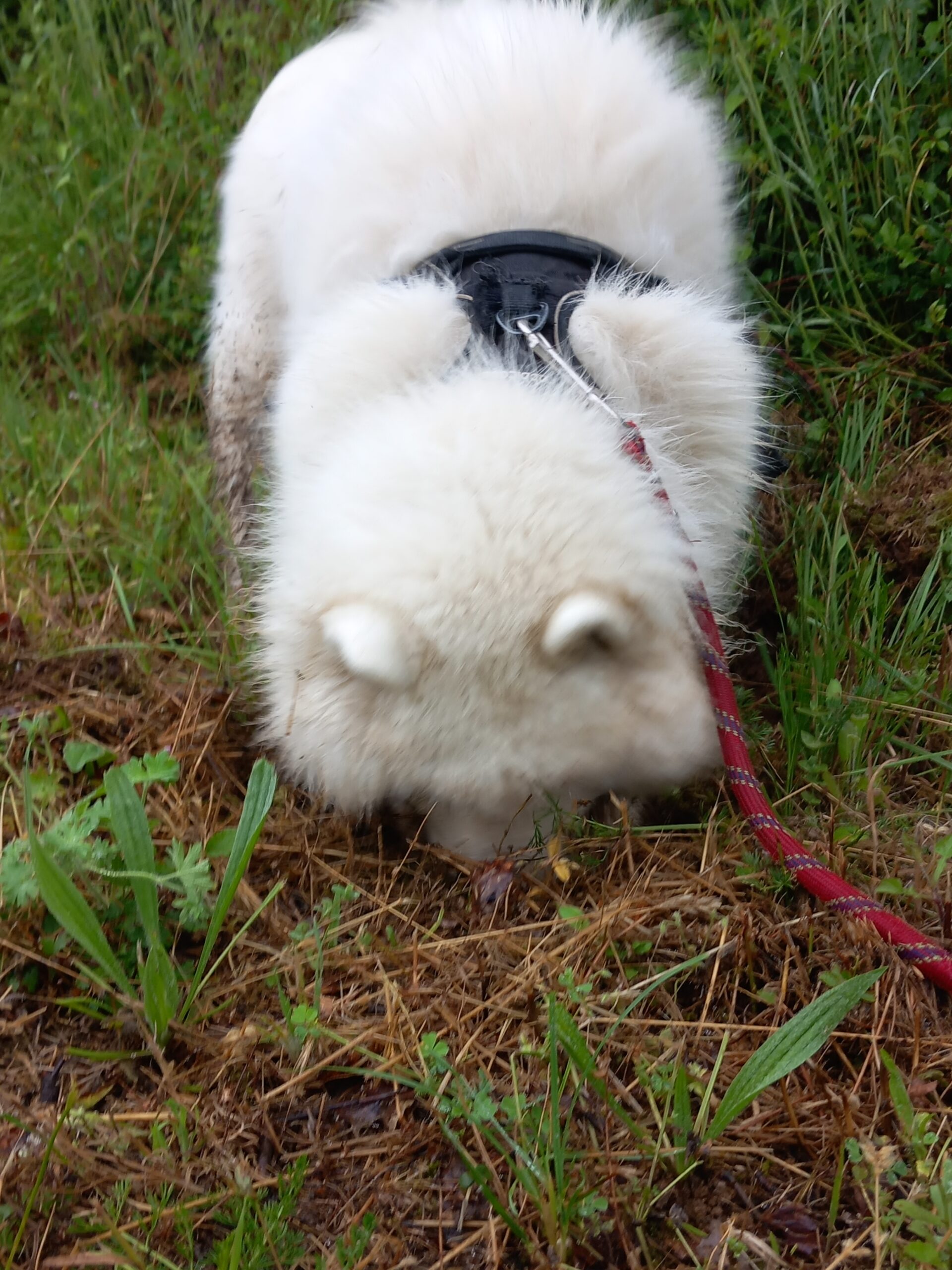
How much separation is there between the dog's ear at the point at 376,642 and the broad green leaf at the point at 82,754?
0.84 metres

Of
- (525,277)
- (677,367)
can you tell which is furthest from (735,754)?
(525,277)

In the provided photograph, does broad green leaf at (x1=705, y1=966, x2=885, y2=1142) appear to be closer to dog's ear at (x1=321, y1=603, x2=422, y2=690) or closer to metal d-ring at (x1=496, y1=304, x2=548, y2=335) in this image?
dog's ear at (x1=321, y1=603, x2=422, y2=690)

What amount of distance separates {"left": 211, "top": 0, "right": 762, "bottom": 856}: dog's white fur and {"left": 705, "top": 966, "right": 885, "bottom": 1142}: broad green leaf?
0.48m

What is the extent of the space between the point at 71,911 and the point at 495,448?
1.04m

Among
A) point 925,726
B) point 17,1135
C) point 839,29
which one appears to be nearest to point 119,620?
point 17,1135

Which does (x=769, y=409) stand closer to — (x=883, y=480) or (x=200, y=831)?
(x=883, y=480)

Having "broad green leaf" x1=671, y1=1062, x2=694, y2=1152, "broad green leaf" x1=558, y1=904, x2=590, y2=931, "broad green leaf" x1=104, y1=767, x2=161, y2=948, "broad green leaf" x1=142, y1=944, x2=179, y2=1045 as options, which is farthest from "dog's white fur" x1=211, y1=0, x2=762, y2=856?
"broad green leaf" x1=671, y1=1062, x2=694, y2=1152

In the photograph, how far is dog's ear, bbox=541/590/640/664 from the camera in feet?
5.08

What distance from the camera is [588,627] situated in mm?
1565

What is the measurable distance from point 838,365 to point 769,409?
0.58m

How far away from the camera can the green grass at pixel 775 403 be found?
145 centimetres

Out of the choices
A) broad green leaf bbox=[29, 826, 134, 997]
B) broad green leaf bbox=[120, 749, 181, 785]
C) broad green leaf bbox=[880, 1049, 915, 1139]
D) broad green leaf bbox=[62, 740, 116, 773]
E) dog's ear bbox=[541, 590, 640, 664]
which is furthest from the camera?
broad green leaf bbox=[62, 740, 116, 773]

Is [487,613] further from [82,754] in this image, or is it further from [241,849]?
[82,754]

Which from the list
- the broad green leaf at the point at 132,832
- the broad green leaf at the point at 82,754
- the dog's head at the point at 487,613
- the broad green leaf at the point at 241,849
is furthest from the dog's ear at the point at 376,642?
the broad green leaf at the point at 82,754
